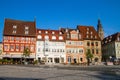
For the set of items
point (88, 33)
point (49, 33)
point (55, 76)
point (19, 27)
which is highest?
point (19, 27)

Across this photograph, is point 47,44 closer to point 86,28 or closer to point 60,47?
point 60,47

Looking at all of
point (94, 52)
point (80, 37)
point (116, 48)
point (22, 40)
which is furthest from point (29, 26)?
point (116, 48)

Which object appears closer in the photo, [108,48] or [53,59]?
[53,59]

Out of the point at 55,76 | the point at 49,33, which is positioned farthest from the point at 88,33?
the point at 55,76

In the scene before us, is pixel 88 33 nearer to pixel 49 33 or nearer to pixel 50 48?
pixel 49 33

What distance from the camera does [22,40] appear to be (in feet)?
211

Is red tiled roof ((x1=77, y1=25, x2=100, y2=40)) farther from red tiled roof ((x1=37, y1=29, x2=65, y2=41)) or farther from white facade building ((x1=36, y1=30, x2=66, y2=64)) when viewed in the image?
white facade building ((x1=36, y1=30, x2=66, y2=64))

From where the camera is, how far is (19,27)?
220ft

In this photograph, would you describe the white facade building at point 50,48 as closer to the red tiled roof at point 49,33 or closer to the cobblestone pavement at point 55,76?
the red tiled roof at point 49,33

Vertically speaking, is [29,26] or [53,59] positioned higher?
[29,26]

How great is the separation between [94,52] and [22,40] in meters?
28.2

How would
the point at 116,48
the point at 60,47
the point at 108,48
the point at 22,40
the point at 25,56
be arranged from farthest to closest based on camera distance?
1. the point at 108,48
2. the point at 116,48
3. the point at 60,47
4. the point at 22,40
5. the point at 25,56

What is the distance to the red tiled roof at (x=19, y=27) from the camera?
211 ft

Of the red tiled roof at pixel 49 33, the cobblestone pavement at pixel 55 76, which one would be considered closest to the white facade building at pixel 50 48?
the red tiled roof at pixel 49 33
